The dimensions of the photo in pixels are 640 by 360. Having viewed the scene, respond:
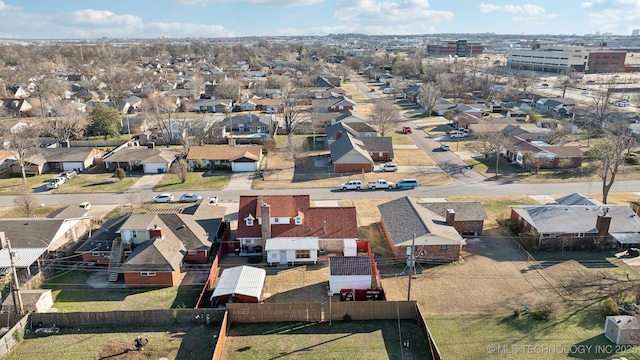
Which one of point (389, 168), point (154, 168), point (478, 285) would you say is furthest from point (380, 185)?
point (154, 168)

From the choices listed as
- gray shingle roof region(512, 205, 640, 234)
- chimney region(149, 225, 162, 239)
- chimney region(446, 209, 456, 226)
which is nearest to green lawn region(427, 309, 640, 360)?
gray shingle roof region(512, 205, 640, 234)

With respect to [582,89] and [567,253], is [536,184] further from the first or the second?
[582,89]

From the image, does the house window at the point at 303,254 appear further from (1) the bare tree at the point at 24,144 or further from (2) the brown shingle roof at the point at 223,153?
(1) the bare tree at the point at 24,144

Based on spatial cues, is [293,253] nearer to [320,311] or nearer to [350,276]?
[350,276]

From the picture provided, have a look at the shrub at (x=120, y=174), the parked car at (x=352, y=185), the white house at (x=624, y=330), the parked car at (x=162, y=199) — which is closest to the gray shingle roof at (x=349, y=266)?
the white house at (x=624, y=330)

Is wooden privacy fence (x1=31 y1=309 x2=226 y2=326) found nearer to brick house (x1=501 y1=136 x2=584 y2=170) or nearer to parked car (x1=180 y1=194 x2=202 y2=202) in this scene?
parked car (x1=180 y1=194 x2=202 y2=202)
